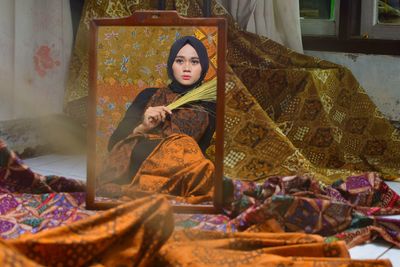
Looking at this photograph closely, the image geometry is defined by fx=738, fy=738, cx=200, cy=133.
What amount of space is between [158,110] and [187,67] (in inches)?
5.2

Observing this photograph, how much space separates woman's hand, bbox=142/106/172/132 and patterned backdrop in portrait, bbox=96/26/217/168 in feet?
0.19

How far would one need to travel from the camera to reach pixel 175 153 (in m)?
1.89

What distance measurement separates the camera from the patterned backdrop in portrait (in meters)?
1.88

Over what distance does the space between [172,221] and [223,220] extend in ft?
1.53

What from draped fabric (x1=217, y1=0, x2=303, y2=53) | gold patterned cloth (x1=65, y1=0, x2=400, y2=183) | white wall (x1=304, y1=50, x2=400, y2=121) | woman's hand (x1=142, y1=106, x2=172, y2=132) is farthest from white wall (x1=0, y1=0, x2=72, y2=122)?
white wall (x1=304, y1=50, x2=400, y2=121)

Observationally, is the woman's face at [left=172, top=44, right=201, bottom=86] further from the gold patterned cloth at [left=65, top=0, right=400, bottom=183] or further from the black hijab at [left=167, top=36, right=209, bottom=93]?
the gold patterned cloth at [left=65, top=0, right=400, bottom=183]

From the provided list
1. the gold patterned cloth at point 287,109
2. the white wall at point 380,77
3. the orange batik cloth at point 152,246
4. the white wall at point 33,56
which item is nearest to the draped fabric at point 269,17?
the gold patterned cloth at point 287,109

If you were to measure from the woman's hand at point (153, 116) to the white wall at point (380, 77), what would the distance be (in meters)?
1.29

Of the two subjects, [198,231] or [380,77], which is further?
[380,77]

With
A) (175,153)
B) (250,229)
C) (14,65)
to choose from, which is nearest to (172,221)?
(250,229)

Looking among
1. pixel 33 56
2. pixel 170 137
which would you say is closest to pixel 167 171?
pixel 170 137

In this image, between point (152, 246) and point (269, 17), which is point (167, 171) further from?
point (269, 17)

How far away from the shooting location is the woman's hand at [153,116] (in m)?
1.88

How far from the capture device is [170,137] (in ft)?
6.20
